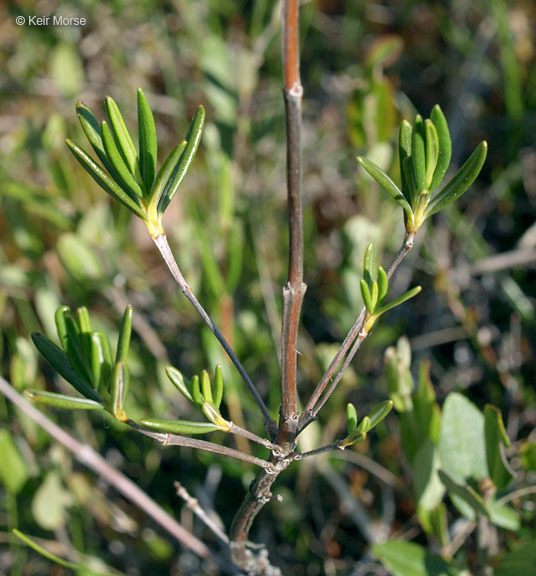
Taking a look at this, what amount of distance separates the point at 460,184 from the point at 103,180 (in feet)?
1.19

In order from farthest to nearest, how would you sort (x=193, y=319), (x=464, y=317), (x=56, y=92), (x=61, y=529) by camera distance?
1. (x=56, y=92)
2. (x=193, y=319)
3. (x=464, y=317)
4. (x=61, y=529)

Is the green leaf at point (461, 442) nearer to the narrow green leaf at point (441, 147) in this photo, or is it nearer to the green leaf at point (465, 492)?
the green leaf at point (465, 492)

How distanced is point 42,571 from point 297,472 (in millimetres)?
622

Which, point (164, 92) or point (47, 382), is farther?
point (164, 92)

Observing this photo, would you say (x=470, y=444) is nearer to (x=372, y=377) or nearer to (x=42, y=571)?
(x=372, y=377)

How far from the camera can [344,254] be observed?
1.53m

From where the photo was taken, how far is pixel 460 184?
67 centimetres

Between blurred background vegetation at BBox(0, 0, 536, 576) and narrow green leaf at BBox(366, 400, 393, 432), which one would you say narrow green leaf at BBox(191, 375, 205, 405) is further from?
blurred background vegetation at BBox(0, 0, 536, 576)

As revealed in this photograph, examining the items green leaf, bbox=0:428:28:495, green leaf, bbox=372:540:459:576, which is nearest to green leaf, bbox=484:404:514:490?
green leaf, bbox=372:540:459:576

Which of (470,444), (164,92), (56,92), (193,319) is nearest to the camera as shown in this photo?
(470,444)

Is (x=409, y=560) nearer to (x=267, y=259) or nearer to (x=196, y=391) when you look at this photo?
(x=196, y=391)

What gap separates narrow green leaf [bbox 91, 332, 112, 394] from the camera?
0.65 metres

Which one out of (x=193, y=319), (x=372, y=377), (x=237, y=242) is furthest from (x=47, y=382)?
(x=372, y=377)

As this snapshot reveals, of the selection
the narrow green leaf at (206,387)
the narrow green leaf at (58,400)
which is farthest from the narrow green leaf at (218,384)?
the narrow green leaf at (58,400)
